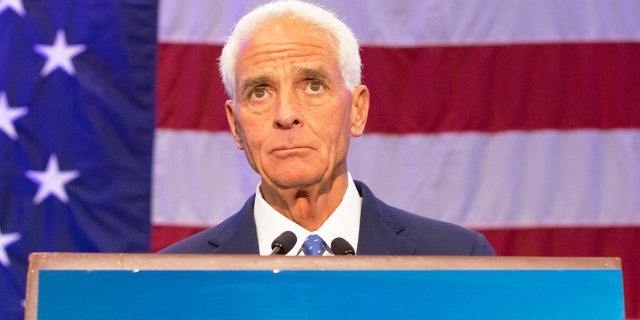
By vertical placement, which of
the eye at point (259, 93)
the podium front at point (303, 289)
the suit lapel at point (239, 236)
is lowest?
the podium front at point (303, 289)

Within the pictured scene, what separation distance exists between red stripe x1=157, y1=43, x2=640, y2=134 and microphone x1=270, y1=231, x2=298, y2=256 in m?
1.69

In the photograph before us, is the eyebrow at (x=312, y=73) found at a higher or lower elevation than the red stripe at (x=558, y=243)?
higher

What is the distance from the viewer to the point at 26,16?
3.11 m

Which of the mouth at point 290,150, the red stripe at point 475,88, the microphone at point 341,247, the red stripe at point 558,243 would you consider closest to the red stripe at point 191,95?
the red stripe at point 475,88

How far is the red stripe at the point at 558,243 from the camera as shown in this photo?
9.95 ft

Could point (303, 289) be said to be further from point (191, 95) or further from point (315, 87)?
point (191, 95)

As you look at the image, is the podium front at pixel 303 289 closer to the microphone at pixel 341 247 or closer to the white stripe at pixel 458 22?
the microphone at pixel 341 247

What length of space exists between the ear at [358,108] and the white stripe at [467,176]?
1.37m

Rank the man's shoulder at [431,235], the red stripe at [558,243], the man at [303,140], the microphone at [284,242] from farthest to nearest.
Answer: the red stripe at [558,243], the man's shoulder at [431,235], the man at [303,140], the microphone at [284,242]

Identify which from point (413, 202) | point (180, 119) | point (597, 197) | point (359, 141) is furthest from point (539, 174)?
point (180, 119)

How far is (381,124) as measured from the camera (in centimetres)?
310

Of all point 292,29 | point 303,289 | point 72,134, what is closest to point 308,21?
point 292,29

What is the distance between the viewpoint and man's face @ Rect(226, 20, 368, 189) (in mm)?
Answer: 1518

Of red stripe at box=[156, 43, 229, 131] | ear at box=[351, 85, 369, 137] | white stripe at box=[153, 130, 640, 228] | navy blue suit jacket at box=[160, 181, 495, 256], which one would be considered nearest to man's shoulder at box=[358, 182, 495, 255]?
navy blue suit jacket at box=[160, 181, 495, 256]
